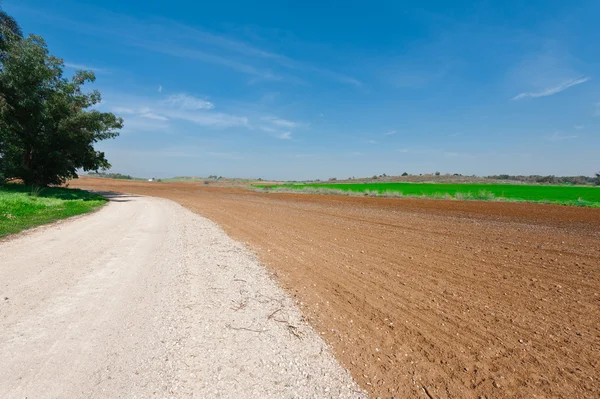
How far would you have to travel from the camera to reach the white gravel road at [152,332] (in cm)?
282

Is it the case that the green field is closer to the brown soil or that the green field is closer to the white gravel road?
the brown soil

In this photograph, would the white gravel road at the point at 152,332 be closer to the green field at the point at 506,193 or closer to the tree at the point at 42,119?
the tree at the point at 42,119

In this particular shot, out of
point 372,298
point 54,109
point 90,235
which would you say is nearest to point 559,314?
point 372,298

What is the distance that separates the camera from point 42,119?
71.1 feet

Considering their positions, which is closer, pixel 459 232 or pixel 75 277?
pixel 75 277

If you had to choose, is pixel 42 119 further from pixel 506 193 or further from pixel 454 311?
pixel 506 193

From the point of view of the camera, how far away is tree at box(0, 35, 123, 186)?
19.8m

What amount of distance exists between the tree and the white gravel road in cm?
2024

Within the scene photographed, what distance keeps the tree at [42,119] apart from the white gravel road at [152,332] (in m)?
20.2

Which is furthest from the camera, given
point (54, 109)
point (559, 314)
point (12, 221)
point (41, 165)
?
point (41, 165)

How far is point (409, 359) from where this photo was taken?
3.47 m

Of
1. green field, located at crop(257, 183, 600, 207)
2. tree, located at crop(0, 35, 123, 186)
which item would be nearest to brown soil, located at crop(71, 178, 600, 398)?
tree, located at crop(0, 35, 123, 186)

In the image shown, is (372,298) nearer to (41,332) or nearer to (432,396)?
(432,396)

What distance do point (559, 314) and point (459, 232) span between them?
25.4 feet
